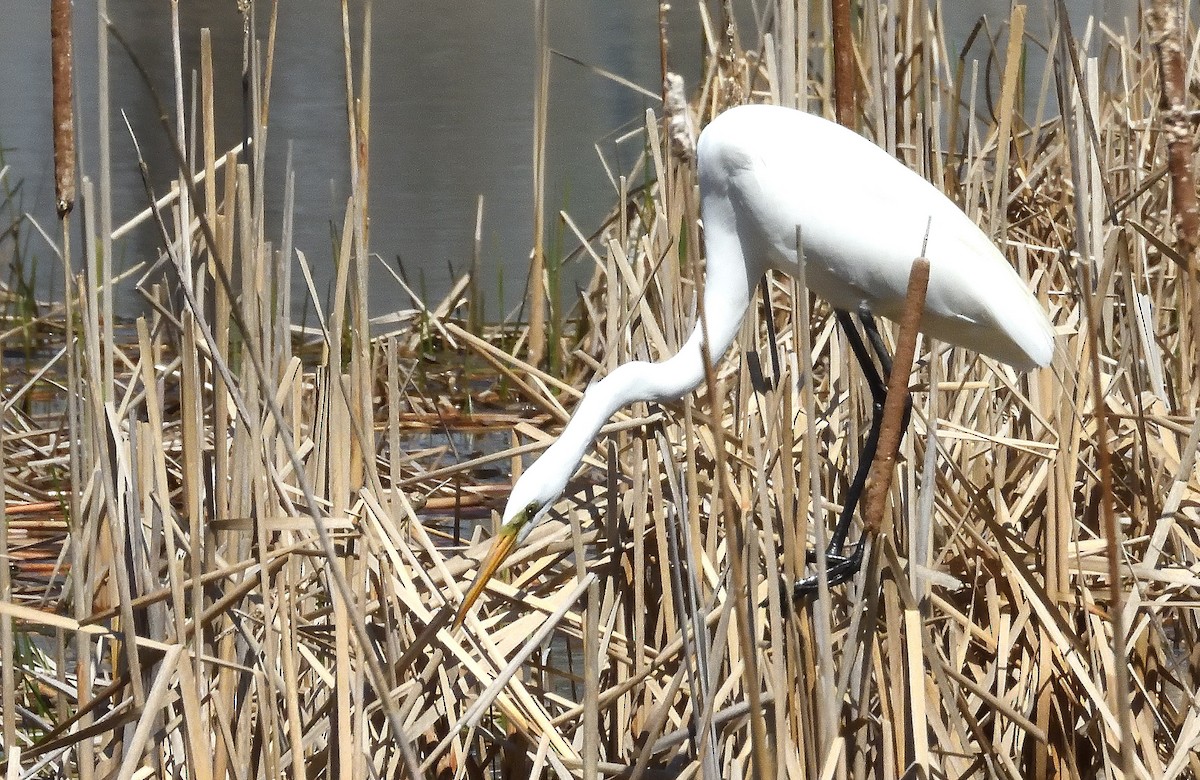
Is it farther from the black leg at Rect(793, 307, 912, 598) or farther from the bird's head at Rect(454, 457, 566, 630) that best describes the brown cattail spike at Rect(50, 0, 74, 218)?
the black leg at Rect(793, 307, 912, 598)

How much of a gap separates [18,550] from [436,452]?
744mm

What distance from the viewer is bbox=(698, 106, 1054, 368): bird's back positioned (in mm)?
1644

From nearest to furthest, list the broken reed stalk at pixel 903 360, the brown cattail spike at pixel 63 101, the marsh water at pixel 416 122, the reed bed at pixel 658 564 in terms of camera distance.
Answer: the broken reed stalk at pixel 903 360
the brown cattail spike at pixel 63 101
the reed bed at pixel 658 564
the marsh water at pixel 416 122

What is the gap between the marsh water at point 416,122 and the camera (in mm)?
4875

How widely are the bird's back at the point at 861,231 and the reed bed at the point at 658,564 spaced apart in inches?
2.5

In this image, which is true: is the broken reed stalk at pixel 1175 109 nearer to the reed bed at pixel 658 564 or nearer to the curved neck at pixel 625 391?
the reed bed at pixel 658 564

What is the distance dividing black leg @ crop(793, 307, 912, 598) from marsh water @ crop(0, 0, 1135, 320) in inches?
49.5

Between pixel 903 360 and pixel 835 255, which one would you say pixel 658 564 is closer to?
pixel 835 255

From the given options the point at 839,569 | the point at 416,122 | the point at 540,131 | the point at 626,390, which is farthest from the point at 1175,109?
the point at 416,122

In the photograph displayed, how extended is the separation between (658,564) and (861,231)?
451 millimetres

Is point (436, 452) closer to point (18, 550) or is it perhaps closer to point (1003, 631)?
point (18, 550)

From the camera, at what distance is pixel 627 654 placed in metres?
1.64

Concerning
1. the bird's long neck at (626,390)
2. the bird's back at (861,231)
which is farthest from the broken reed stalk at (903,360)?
the bird's back at (861,231)

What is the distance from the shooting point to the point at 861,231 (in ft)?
5.59
